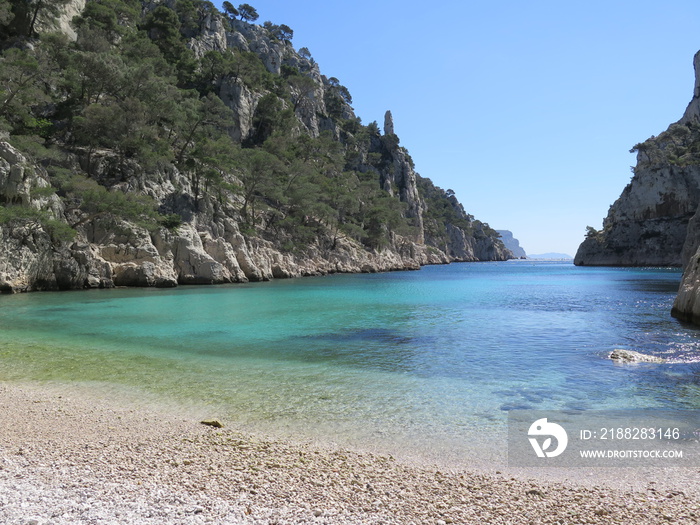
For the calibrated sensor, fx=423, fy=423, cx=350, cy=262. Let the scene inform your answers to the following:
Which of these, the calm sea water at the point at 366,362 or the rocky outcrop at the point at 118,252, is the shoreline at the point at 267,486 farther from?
the rocky outcrop at the point at 118,252

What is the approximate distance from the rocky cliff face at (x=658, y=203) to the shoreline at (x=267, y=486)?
9592 centimetres

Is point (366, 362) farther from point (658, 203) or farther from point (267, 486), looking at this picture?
point (658, 203)

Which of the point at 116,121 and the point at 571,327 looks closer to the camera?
the point at 571,327

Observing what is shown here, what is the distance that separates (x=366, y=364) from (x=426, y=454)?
5213 millimetres

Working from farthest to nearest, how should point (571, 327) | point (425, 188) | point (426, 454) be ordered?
point (425, 188) < point (571, 327) < point (426, 454)

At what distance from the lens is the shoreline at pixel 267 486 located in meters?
3.76

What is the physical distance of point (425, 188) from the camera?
167750 mm

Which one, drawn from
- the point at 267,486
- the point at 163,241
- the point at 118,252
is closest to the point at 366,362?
the point at 267,486

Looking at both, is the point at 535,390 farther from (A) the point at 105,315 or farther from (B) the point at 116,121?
(B) the point at 116,121

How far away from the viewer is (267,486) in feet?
14.1

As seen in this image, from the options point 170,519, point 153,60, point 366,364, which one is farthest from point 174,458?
point 153,60

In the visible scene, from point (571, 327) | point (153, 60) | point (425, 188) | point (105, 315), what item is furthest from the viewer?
point (425, 188)

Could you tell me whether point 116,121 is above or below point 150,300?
above

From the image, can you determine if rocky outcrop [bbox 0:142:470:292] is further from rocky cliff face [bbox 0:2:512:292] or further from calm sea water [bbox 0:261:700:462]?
calm sea water [bbox 0:261:700:462]
